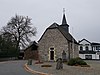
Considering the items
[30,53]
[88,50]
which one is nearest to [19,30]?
[30,53]

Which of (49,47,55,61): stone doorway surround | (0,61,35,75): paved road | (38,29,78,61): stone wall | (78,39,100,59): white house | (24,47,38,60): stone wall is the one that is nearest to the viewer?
(0,61,35,75): paved road

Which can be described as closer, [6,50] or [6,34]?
[6,50]

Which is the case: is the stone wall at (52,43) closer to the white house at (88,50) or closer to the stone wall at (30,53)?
the stone wall at (30,53)

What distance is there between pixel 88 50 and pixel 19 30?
95.8ft

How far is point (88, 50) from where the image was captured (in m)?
83.3

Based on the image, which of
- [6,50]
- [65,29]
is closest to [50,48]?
[65,29]

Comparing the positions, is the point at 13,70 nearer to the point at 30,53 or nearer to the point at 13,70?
the point at 13,70

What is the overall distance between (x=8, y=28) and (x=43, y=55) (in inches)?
781

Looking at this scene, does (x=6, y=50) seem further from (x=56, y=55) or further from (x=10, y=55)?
(x=56, y=55)

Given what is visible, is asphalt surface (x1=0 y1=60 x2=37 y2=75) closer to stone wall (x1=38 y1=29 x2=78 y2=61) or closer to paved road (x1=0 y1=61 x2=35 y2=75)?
paved road (x1=0 y1=61 x2=35 y2=75)

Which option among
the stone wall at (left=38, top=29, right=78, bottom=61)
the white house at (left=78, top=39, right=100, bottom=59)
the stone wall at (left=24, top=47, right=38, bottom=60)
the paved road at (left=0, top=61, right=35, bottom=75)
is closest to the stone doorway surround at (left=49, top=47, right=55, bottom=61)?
the stone wall at (left=38, top=29, right=78, bottom=61)

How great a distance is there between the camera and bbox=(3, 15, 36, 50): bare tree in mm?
68062

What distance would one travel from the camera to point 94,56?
3196 inches

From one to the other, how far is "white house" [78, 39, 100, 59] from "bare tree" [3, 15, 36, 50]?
21.9m
